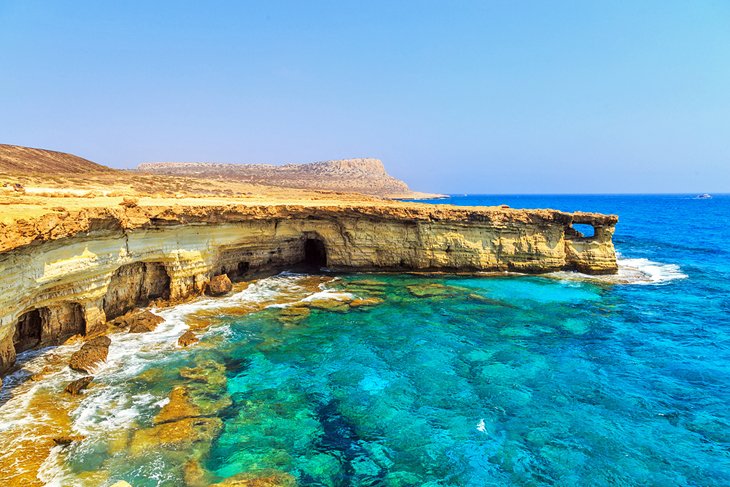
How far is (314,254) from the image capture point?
28406 millimetres

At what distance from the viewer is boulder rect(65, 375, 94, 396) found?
10.9 m

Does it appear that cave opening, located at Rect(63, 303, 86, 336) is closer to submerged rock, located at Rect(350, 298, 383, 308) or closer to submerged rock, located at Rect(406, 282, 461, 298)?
submerged rock, located at Rect(350, 298, 383, 308)

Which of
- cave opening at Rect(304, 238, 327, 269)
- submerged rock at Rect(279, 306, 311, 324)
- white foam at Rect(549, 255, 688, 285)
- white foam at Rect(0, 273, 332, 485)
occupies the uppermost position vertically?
cave opening at Rect(304, 238, 327, 269)

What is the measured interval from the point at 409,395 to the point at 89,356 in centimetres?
977

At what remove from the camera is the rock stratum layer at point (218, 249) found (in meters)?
11.9

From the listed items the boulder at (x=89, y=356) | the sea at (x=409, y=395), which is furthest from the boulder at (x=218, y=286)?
the boulder at (x=89, y=356)

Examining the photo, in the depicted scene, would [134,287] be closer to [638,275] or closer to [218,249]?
[218,249]

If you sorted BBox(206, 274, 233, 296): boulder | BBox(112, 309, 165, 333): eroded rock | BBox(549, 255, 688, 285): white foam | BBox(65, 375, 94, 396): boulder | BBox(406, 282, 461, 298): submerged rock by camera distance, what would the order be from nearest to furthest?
BBox(65, 375, 94, 396): boulder < BBox(112, 309, 165, 333): eroded rock < BBox(206, 274, 233, 296): boulder < BBox(406, 282, 461, 298): submerged rock < BBox(549, 255, 688, 285): white foam

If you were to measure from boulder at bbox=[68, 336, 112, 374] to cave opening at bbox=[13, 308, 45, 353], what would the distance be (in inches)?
66.5

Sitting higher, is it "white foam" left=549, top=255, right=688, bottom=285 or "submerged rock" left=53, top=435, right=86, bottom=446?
"white foam" left=549, top=255, right=688, bottom=285

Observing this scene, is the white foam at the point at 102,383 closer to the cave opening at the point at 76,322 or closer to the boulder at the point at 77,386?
the boulder at the point at 77,386

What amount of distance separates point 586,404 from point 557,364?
247cm

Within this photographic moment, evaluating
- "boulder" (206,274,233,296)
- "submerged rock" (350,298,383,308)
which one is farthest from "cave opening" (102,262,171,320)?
"submerged rock" (350,298,383,308)

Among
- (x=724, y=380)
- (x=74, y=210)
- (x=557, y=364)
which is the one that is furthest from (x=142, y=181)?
(x=724, y=380)
